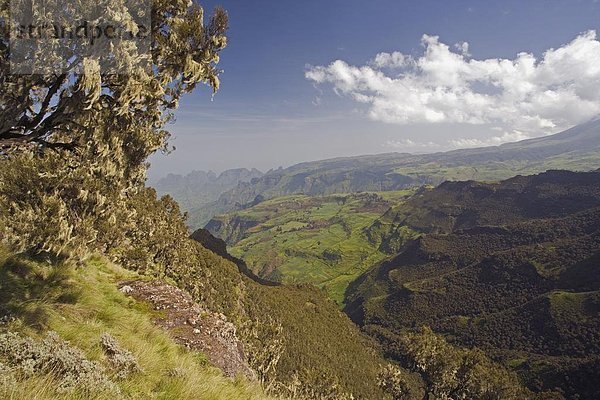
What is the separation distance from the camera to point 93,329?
11.8 meters

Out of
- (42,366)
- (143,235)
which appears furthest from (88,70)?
(143,235)

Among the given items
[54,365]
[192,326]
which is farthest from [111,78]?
[192,326]

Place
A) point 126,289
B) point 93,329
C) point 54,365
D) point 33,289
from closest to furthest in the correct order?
point 54,365 → point 93,329 → point 33,289 → point 126,289

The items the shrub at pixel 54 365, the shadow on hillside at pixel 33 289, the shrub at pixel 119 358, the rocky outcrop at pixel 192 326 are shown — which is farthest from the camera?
the rocky outcrop at pixel 192 326

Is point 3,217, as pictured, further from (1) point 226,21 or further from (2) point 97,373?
(1) point 226,21

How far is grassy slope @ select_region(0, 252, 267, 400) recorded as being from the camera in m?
8.49

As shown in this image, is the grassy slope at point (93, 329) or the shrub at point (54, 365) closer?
the shrub at point (54, 365)

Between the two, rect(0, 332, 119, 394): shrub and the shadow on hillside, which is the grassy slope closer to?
the shadow on hillside

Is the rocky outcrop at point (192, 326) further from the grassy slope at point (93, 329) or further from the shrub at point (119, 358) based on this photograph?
the shrub at point (119, 358)

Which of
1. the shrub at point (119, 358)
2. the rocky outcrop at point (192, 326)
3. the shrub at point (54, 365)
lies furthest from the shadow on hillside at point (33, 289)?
the rocky outcrop at point (192, 326)

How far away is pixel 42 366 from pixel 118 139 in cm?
702

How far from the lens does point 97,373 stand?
7.29 meters

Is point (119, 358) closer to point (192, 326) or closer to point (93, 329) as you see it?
point (93, 329)

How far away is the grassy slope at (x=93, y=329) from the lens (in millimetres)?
8492
